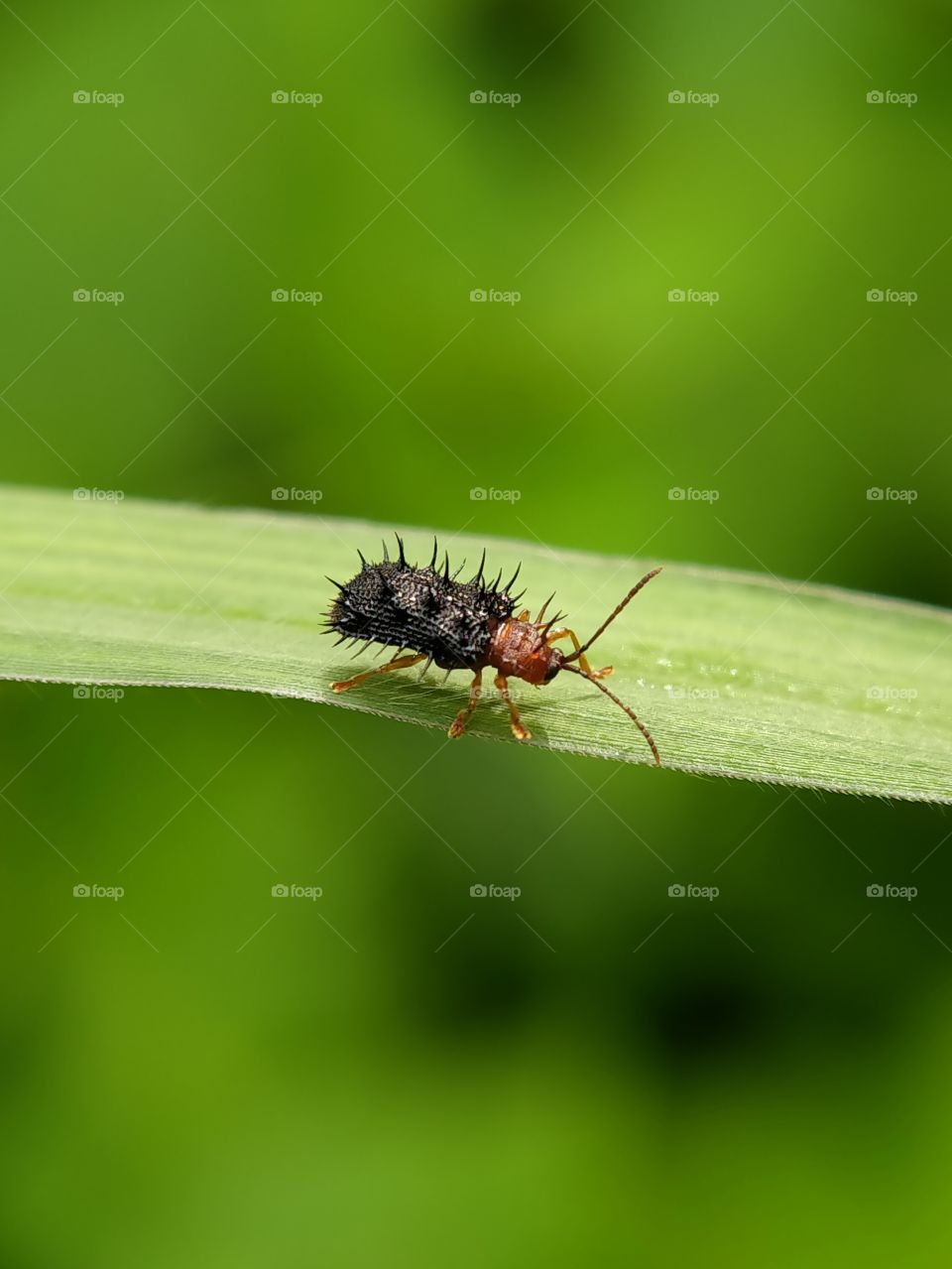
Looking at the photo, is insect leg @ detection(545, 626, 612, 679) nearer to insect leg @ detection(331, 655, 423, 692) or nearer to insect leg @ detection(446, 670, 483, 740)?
insect leg @ detection(446, 670, 483, 740)

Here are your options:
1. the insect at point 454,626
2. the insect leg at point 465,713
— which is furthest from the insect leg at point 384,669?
the insect leg at point 465,713

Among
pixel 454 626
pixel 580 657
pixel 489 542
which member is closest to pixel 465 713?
pixel 454 626

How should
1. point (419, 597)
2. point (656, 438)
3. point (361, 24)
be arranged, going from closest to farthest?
point (419, 597) < point (656, 438) < point (361, 24)

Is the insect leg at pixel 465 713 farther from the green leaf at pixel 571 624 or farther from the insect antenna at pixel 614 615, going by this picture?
the insect antenna at pixel 614 615

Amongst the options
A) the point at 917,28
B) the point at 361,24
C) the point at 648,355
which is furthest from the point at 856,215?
the point at 361,24

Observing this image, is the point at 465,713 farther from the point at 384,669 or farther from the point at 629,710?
the point at 629,710

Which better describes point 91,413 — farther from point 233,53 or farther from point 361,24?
point 361,24
